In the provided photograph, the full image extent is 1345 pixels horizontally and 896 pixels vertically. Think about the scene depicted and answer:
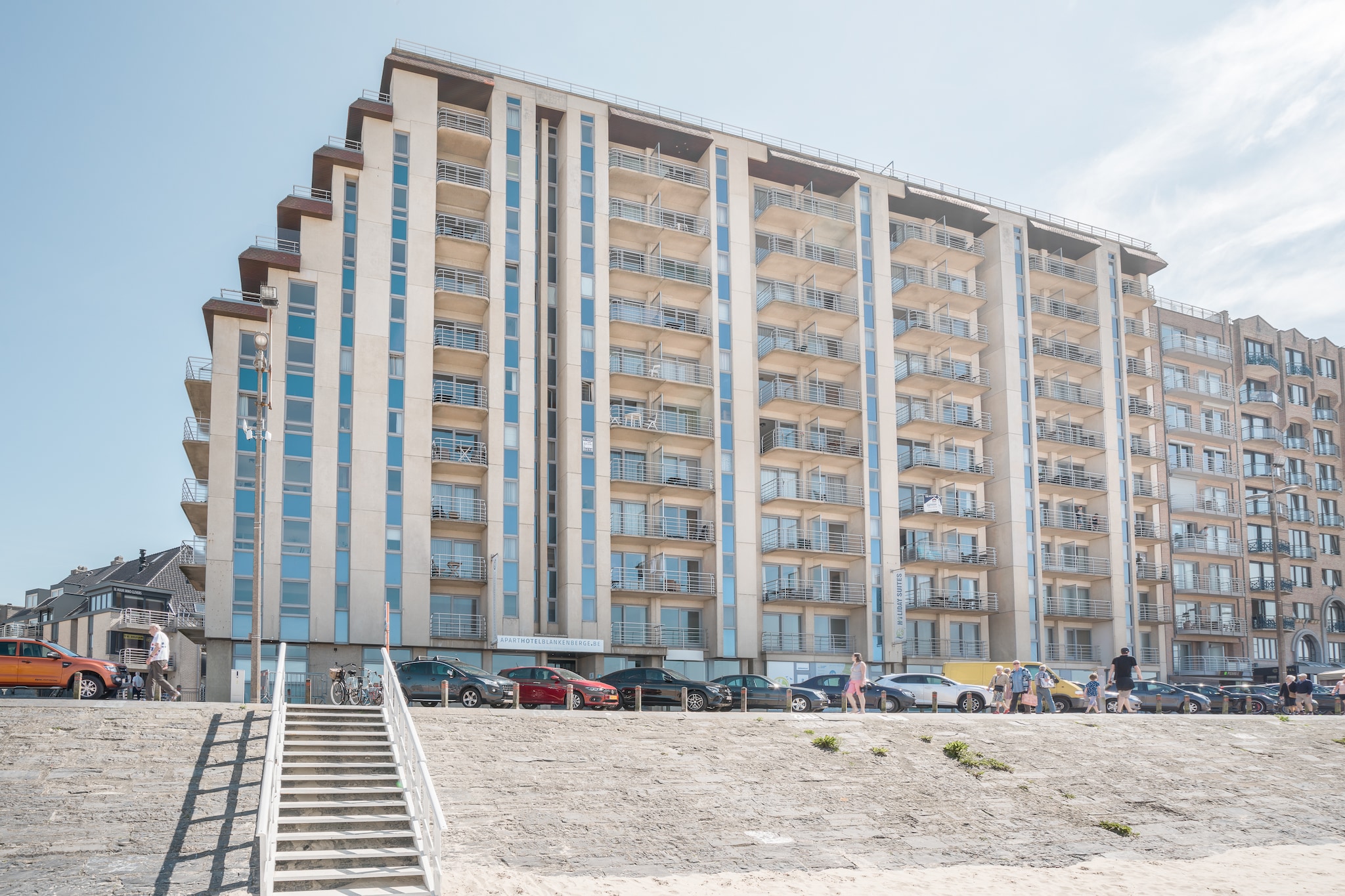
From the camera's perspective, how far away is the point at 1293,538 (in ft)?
218

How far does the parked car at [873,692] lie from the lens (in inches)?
1358

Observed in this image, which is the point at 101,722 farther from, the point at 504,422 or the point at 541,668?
the point at 504,422

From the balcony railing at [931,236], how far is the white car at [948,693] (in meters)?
25.0

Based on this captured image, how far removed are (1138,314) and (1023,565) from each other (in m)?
18.4

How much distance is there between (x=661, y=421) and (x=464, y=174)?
12785 mm

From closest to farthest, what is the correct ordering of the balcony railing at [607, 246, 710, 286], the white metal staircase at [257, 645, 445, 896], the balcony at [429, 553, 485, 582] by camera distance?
the white metal staircase at [257, 645, 445, 896] → the balcony at [429, 553, 485, 582] → the balcony railing at [607, 246, 710, 286]

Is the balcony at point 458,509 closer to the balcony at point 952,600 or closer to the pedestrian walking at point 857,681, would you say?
the pedestrian walking at point 857,681

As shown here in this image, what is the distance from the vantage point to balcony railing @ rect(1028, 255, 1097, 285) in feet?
189

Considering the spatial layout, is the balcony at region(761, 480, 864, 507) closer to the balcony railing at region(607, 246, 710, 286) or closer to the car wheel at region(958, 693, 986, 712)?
the balcony railing at region(607, 246, 710, 286)

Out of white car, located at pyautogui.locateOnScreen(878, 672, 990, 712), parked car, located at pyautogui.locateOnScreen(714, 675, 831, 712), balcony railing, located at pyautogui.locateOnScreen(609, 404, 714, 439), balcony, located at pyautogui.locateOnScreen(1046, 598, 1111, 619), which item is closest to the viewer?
parked car, located at pyautogui.locateOnScreen(714, 675, 831, 712)

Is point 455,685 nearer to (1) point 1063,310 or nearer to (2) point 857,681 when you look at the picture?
(2) point 857,681

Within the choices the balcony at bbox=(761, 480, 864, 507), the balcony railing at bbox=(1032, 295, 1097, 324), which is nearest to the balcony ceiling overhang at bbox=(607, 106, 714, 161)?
the balcony at bbox=(761, 480, 864, 507)

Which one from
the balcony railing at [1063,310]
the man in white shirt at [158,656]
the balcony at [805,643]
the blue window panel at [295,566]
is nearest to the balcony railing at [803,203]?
the balcony railing at [1063,310]

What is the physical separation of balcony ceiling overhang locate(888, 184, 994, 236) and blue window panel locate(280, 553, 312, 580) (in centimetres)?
3169
